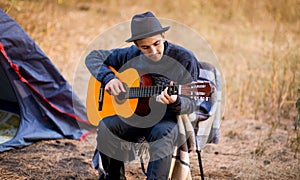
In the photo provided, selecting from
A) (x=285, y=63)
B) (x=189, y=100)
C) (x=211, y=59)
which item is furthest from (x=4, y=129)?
(x=211, y=59)

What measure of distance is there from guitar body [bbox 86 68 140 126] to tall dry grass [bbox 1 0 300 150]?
5.64ft

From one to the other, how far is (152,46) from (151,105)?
1.20 ft

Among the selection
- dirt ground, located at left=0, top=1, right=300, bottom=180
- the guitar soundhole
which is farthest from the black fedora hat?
dirt ground, located at left=0, top=1, right=300, bottom=180

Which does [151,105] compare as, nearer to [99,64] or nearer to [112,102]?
[112,102]

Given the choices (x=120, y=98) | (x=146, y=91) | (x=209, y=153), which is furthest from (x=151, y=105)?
(x=209, y=153)

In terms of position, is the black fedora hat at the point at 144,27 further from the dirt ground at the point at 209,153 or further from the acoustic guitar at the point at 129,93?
the dirt ground at the point at 209,153

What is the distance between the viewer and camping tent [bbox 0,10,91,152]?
4.22m

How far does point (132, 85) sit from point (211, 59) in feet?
13.1

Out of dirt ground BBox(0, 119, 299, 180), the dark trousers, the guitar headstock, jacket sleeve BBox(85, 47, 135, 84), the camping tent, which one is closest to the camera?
the guitar headstock

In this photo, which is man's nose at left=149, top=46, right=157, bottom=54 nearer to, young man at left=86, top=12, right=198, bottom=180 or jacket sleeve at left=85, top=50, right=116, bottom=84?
young man at left=86, top=12, right=198, bottom=180

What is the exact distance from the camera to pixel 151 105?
3170 millimetres

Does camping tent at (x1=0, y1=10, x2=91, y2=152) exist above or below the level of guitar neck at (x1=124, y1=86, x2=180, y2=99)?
below

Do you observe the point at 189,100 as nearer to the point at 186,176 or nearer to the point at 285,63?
the point at 186,176

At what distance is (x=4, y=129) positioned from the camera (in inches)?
180
